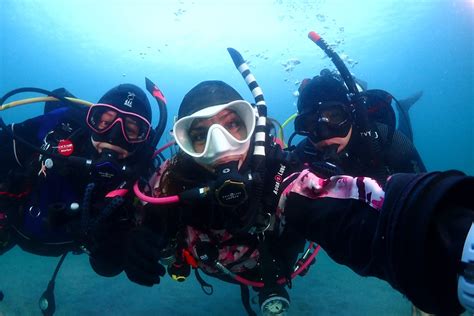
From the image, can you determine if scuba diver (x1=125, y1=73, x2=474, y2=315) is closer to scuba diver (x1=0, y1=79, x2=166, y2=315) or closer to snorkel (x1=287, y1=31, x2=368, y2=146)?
scuba diver (x1=0, y1=79, x2=166, y2=315)

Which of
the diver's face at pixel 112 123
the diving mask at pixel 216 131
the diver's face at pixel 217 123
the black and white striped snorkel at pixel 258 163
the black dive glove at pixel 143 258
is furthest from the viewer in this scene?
the diver's face at pixel 112 123

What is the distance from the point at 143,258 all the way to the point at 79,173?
79.0 inches

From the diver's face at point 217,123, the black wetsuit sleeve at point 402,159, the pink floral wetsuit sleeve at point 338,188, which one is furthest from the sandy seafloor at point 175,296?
the pink floral wetsuit sleeve at point 338,188

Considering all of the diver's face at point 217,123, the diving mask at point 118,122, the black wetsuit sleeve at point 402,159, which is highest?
the diver's face at point 217,123

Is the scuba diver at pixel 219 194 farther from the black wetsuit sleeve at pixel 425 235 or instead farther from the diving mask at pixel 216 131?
the black wetsuit sleeve at pixel 425 235

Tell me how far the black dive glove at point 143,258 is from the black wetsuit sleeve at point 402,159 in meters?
3.71

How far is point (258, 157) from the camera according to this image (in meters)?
3.02

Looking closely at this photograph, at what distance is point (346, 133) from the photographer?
4.70 m

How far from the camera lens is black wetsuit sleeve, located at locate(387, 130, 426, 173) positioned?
486 cm

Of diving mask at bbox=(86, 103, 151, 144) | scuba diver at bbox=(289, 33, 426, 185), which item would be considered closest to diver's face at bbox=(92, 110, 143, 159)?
diving mask at bbox=(86, 103, 151, 144)

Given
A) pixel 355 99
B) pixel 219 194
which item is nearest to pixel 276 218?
pixel 219 194

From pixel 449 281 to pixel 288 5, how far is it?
28.6 m

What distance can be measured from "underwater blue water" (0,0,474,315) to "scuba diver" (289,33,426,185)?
518 cm

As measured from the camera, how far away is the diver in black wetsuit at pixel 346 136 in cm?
462
